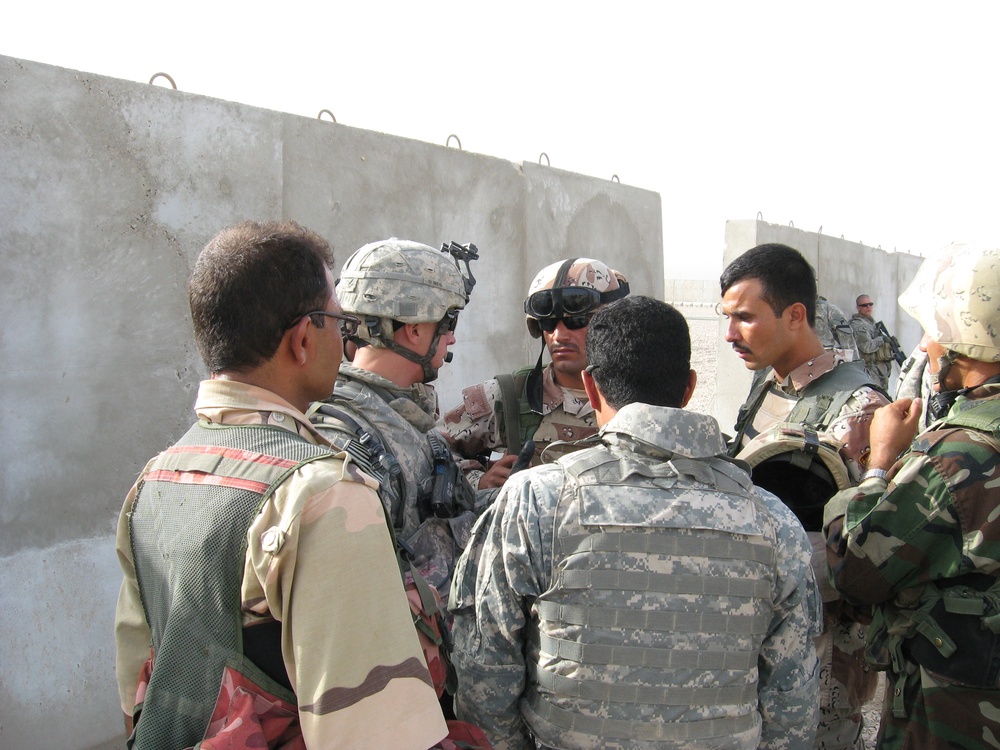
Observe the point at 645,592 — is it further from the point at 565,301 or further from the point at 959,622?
the point at 565,301

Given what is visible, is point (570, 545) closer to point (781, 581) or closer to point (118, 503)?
point (781, 581)

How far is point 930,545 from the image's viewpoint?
216 cm

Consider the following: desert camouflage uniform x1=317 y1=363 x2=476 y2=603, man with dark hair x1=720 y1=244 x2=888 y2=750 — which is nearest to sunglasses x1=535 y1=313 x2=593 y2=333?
man with dark hair x1=720 y1=244 x2=888 y2=750

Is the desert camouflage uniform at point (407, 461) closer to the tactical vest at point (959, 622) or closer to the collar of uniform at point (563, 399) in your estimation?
the collar of uniform at point (563, 399)

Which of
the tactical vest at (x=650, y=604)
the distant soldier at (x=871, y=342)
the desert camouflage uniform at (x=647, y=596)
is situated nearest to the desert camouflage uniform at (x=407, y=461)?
the desert camouflage uniform at (x=647, y=596)

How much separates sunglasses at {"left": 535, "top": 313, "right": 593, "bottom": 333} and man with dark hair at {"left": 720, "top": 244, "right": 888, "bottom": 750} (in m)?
0.57

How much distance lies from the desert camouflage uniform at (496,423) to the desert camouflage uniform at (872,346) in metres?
11.0

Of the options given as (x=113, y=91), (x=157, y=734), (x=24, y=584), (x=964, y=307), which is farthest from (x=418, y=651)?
(x=113, y=91)

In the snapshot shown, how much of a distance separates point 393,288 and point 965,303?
164 cm

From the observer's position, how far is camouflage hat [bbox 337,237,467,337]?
253 cm

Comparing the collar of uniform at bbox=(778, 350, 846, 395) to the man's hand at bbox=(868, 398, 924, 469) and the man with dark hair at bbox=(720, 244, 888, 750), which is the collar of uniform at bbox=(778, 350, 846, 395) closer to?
the man with dark hair at bbox=(720, 244, 888, 750)

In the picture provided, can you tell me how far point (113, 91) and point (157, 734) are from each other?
2862 millimetres

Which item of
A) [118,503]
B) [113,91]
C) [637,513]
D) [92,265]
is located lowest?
[118,503]

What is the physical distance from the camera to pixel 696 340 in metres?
24.9
